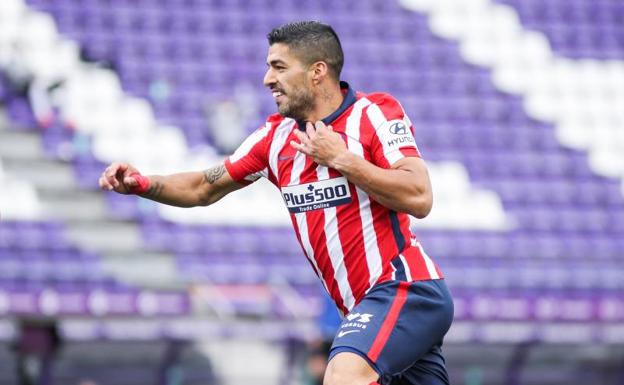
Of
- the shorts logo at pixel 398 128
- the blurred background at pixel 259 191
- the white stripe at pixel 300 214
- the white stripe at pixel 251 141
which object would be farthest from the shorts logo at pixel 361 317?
the blurred background at pixel 259 191

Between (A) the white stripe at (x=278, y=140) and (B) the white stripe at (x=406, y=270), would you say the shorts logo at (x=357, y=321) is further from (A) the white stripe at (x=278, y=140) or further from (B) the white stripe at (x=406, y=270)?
(A) the white stripe at (x=278, y=140)

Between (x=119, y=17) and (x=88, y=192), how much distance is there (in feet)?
8.68

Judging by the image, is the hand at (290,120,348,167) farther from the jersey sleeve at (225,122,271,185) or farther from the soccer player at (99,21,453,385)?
the jersey sleeve at (225,122,271,185)

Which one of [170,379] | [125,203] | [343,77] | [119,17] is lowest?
[170,379]

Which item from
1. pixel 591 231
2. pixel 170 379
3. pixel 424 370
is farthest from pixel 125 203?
pixel 424 370

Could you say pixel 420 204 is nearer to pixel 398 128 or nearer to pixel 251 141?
pixel 398 128

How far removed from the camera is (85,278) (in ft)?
40.5

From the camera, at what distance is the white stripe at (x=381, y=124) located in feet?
15.3

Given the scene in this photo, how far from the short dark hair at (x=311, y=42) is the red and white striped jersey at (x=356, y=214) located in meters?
0.19

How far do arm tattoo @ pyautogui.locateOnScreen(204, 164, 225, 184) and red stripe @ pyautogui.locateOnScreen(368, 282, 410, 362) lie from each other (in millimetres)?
1158

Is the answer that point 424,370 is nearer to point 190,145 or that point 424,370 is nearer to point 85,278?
point 85,278

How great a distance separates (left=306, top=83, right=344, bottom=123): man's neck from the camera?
4.96 metres

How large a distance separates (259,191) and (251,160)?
330 inches

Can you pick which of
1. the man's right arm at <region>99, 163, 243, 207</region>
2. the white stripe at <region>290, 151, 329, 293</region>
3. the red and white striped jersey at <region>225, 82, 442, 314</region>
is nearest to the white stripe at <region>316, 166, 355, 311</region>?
the red and white striped jersey at <region>225, 82, 442, 314</region>
